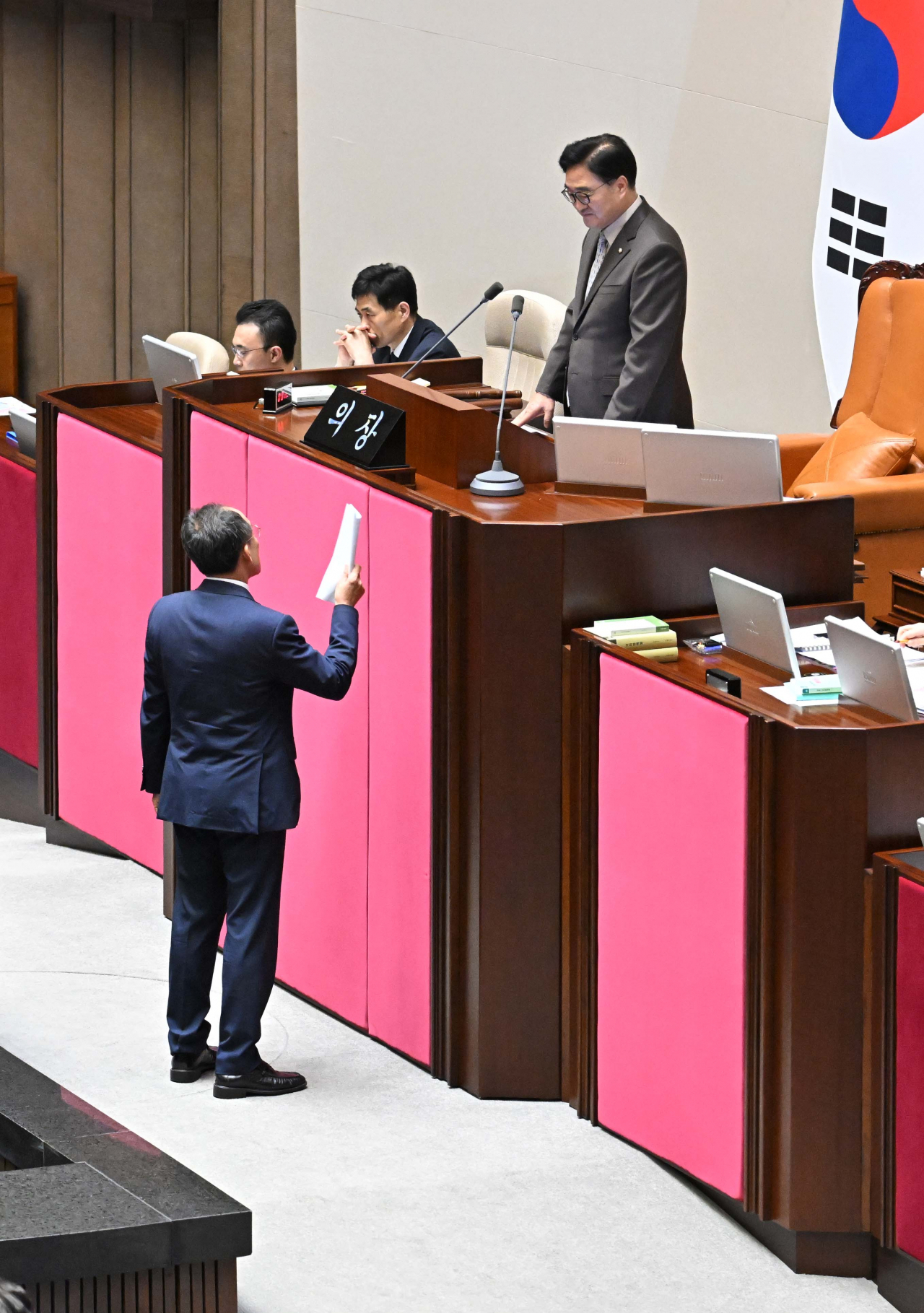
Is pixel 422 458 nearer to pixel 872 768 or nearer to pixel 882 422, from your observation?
pixel 872 768

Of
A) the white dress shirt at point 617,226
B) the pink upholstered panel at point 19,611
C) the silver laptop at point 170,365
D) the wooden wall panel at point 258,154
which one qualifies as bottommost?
the pink upholstered panel at point 19,611

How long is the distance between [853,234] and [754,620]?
10.0 ft

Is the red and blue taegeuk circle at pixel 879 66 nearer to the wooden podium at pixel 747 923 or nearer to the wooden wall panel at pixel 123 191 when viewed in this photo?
the wooden wall panel at pixel 123 191

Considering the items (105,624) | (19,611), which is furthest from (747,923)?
(19,611)

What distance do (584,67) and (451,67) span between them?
23.5 inches

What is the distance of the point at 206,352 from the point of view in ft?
21.3

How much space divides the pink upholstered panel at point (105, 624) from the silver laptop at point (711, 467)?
1.38 m

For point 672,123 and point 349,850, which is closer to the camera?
point 349,850

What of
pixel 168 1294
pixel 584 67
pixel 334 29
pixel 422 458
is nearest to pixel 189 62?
pixel 334 29

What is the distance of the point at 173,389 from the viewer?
4539mm

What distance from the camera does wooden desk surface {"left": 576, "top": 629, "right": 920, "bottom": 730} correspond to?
126 inches

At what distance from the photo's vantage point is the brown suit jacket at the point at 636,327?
4.40 meters

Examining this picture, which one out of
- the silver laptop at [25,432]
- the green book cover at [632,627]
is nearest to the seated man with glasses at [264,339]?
the silver laptop at [25,432]

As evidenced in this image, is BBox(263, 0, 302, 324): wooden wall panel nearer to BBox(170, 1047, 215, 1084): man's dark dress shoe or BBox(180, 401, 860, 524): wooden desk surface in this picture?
BBox(180, 401, 860, 524): wooden desk surface
